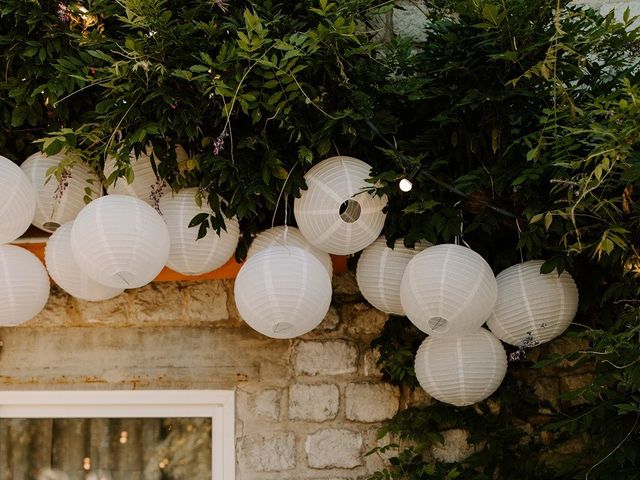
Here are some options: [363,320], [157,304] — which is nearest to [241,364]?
[157,304]

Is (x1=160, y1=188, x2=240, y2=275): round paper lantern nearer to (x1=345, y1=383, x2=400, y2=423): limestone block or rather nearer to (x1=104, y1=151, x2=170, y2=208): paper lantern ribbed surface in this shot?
(x1=104, y1=151, x2=170, y2=208): paper lantern ribbed surface

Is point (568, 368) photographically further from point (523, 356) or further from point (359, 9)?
point (359, 9)

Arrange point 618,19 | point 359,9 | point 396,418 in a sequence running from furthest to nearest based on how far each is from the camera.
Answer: point 618,19 → point 396,418 → point 359,9

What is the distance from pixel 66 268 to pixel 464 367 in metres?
1.59

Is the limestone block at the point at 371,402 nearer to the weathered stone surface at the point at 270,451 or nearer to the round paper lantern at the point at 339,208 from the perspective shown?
the weathered stone surface at the point at 270,451

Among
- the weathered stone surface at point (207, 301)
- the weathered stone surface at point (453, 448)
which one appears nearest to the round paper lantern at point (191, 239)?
the weathered stone surface at point (207, 301)

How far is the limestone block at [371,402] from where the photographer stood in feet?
12.8

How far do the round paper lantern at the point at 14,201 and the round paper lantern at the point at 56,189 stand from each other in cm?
13

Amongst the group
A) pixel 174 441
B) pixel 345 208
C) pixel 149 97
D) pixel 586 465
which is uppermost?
pixel 149 97

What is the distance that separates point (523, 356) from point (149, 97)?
1773mm

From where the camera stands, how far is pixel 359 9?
3543mm

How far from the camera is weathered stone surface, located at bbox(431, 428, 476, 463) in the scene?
3.82m

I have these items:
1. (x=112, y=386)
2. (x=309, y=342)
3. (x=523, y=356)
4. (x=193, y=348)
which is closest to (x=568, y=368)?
(x=523, y=356)

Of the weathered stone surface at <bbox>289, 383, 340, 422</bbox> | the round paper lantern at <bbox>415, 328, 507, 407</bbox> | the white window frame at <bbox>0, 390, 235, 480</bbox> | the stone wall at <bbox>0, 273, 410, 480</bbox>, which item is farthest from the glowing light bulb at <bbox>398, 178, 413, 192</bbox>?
the white window frame at <bbox>0, 390, 235, 480</bbox>
